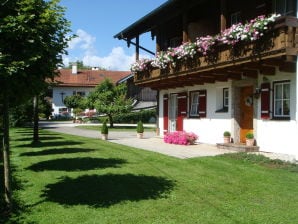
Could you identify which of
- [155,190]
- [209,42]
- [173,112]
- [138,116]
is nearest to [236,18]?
[209,42]

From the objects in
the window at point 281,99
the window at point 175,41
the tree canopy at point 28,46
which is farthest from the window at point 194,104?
the tree canopy at point 28,46

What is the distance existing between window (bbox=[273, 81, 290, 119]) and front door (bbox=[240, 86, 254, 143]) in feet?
4.65

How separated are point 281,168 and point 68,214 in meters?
6.28

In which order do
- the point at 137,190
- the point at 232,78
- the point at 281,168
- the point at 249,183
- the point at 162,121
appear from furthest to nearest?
the point at 162,121, the point at 232,78, the point at 281,168, the point at 249,183, the point at 137,190

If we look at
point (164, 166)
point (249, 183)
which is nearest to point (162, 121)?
point (164, 166)

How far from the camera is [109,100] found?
3347 cm

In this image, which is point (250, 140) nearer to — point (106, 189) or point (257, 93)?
point (257, 93)

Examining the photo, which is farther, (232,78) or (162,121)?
(162,121)

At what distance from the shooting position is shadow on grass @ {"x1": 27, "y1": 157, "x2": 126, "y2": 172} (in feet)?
35.7

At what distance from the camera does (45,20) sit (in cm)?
658

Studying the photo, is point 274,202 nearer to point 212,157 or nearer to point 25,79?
point 25,79

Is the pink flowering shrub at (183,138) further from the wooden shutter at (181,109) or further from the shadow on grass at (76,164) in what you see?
the shadow on grass at (76,164)

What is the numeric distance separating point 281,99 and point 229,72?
79.6 inches

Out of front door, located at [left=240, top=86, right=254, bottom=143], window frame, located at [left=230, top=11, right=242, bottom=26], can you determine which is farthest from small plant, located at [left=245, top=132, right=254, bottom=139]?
window frame, located at [left=230, top=11, right=242, bottom=26]
